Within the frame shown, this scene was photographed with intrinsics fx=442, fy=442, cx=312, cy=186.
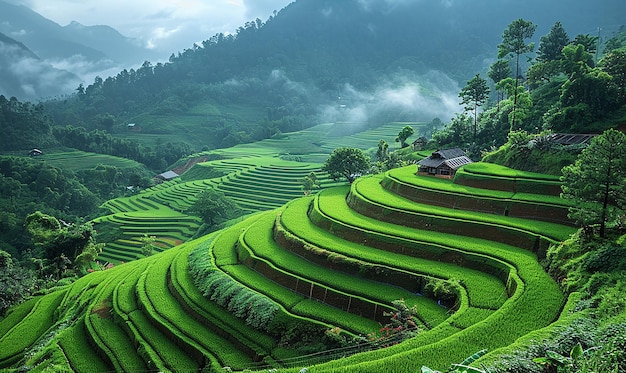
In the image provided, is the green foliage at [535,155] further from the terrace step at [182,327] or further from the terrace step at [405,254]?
the terrace step at [182,327]

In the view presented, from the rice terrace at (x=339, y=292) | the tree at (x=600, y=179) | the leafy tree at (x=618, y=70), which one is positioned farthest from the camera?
the leafy tree at (x=618, y=70)

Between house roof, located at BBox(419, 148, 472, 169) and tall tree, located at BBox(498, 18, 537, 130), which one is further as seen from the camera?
tall tree, located at BBox(498, 18, 537, 130)

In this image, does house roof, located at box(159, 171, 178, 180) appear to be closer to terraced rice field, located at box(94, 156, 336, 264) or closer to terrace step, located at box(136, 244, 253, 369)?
terraced rice field, located at box(94, 156, 336, 264)

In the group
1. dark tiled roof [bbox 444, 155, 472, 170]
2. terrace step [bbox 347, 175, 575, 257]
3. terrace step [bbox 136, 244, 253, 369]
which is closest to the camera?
terrace step [bbox 136, 244, 253, 369]

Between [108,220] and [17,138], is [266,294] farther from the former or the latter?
[17,138]

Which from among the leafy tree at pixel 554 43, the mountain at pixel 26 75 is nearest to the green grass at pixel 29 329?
the leafy tree at pixel 554 43

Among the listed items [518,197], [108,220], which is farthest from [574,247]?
Answer: [108,220]

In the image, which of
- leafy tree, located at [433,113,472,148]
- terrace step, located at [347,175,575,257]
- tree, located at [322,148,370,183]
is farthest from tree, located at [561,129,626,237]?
tree, located at [322,148,370,183]
